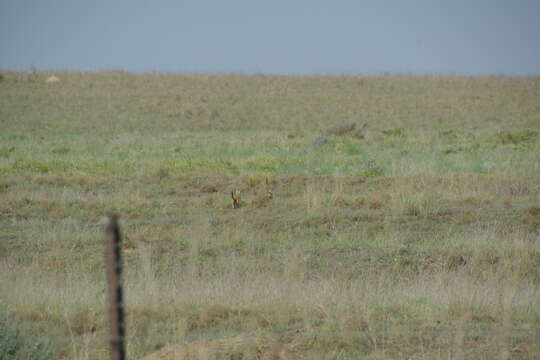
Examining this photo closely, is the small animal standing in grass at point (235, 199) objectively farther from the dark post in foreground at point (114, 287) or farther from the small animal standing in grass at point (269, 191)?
the dark post in foreground at point (114, 287)

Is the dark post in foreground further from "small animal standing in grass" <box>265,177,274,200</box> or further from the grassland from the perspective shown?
"small animal standing in grass" <box>265,177,274,200</box>

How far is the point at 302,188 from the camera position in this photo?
1424 cm

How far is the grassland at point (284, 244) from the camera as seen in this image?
613cm

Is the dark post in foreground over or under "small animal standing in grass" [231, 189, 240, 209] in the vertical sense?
over

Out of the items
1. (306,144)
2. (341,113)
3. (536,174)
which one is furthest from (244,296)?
(341,113)

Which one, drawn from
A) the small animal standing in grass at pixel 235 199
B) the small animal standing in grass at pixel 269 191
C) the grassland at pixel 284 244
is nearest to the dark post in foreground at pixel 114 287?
the grassland at pixel 284 244

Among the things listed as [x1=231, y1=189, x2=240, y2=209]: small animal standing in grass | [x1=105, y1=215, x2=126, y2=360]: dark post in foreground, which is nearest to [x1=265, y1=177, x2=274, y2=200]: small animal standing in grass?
[x1=231, y1=189, x2=240, y2=209]: small animal standing in grass

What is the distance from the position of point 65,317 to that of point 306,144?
693 inches

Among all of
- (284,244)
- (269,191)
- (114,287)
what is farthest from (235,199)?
(114,287)

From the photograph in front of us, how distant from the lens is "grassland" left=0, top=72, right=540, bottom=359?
6133 millimetres

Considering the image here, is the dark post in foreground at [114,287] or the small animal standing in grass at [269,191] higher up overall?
the dark post in foreground at [114,287]

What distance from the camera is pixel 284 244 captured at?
1056cm

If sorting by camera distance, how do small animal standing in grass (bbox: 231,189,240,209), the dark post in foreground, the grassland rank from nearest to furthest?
the dark post in foreground < the grassland < small animal standing in grass (bbox: 231,189,240,209)

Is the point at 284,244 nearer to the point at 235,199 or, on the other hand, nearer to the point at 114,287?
the point at 235,199
